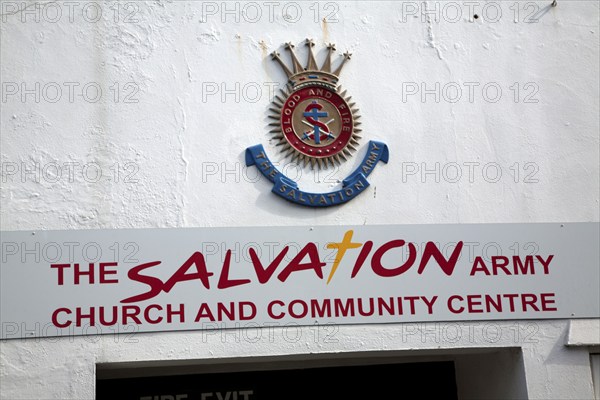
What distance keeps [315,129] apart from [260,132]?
1.52 feet

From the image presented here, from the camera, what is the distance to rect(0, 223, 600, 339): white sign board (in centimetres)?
738

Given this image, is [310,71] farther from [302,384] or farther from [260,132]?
[302,384]

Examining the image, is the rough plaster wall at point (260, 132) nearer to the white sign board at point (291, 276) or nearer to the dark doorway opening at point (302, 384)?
the white sign board at point (291, 276)

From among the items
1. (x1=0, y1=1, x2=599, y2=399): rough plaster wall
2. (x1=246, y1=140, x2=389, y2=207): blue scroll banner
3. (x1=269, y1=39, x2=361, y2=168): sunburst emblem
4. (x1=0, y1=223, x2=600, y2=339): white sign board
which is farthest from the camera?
(x1=269, y1=39, x2=361, y2=168): sunburst emblem

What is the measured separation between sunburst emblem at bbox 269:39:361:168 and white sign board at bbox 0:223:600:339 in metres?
0.66

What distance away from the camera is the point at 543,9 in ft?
28.2

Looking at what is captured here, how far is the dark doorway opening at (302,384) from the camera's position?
851 centimetres

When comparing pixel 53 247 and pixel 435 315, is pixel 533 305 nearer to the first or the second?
pixel 435 315

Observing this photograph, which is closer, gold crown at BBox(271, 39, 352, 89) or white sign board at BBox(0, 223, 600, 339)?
white sign board at BBox(0, 223, 600, 339)

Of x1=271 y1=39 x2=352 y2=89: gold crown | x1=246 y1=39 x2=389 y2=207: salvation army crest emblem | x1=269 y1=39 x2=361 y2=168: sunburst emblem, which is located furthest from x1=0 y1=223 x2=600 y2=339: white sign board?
x1=271 y1=39 x2=352 y2=89: gold crown

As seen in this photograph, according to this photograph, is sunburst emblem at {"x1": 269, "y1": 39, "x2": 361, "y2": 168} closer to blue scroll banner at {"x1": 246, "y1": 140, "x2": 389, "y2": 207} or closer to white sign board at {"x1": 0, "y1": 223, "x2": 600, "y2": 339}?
blue scroll banner at {"x1": 246, "y1": 140, "x2": 389, "y2": 207}

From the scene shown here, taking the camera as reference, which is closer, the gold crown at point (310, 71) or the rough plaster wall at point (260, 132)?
the rough plaster wall at point (260, 132)

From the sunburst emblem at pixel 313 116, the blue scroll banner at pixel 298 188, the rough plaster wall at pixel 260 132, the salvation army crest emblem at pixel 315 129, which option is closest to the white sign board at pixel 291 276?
the rough plaster wall at pixel 260 132

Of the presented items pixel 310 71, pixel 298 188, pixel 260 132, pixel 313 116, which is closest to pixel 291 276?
pixel 298 188
